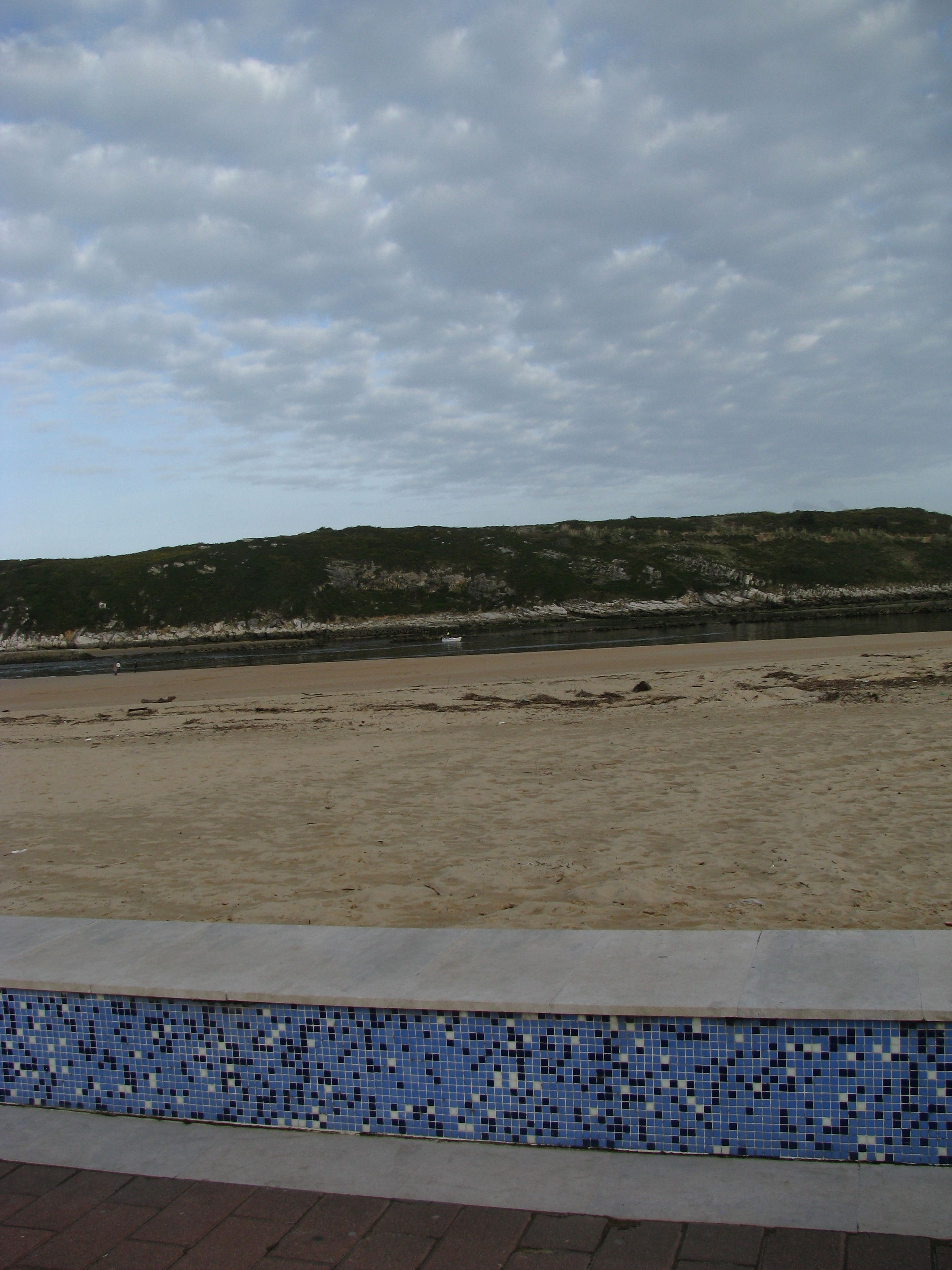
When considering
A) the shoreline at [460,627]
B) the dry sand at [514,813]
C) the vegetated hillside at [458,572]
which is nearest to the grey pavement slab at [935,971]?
the dry sand at [514,813]

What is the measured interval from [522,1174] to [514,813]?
15.8 feet

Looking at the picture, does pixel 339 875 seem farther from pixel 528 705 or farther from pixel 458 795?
pixel 528 705

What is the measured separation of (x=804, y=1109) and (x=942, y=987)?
0.57 meters

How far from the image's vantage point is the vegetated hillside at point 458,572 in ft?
214

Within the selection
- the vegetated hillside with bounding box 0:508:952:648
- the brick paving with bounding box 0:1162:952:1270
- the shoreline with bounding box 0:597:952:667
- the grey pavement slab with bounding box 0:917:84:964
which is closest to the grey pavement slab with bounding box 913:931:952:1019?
the brick paving with bounding box 0:1162:952:1270

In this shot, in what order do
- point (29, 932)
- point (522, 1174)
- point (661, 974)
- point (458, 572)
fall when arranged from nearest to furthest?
point (522, 1174)
point (661, 974)
point (29, 932)
point (458, 572)

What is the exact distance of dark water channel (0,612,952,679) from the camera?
34.2 metres

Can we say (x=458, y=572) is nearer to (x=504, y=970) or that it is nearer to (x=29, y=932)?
(x=29, y=932)

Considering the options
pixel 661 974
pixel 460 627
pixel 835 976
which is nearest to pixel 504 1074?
pixel 661 974

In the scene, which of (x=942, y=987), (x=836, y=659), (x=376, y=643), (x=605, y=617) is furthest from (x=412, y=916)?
(x=605, y=617)

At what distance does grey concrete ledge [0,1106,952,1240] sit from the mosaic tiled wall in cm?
6

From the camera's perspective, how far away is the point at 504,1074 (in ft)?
9.36

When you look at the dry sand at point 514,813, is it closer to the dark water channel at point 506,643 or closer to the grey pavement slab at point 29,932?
the grey pavement slab at point 29,932

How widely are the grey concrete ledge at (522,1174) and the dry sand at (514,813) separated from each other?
192 cm
